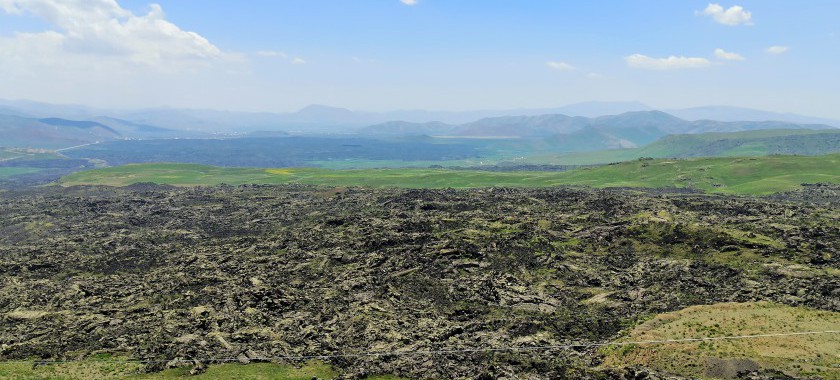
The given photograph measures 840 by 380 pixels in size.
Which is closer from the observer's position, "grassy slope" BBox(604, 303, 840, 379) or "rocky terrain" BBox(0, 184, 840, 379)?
"grassy slope" BBox(604, 303, 840, 379)

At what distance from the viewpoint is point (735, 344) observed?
49.8 m

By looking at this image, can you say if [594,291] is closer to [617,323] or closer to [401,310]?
[617,323]

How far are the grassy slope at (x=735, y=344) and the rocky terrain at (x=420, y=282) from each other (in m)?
2.78

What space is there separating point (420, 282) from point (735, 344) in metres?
40.1

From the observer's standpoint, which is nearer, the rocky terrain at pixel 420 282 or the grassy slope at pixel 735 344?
the grassy slope at pixel 735 344

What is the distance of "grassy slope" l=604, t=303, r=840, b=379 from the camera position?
4584 cm

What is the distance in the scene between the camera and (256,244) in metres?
104

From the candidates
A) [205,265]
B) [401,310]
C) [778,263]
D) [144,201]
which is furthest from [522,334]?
[144,201]

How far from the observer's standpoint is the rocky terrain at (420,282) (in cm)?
5728

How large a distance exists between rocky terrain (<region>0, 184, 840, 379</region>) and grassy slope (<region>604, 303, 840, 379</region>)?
9.12 ft

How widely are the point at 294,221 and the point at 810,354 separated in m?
108

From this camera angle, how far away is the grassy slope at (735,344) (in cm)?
4584

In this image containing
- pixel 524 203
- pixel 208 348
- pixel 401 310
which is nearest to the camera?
pixel 208 348

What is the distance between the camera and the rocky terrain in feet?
188
